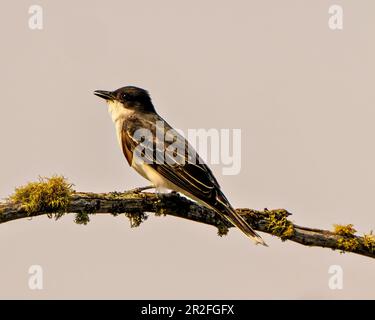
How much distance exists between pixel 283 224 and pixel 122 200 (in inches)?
94.6

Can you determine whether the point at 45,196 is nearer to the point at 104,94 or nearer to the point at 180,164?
the point at 180,164

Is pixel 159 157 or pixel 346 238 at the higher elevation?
pixel 159 157

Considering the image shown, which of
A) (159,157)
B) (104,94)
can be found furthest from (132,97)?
(159,157)

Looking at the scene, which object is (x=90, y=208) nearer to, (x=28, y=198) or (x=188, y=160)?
(x=28, y=198)

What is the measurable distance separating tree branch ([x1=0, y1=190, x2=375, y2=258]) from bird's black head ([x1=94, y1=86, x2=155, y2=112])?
3843 millimetres

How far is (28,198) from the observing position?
8.34 m

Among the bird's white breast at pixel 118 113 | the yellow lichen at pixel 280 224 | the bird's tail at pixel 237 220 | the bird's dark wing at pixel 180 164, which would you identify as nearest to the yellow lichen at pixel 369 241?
the yellow lichen at pixel 280 224

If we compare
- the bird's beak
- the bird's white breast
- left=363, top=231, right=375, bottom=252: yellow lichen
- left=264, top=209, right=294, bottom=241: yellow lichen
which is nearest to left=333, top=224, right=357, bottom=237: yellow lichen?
left=363, top=231, right=375, bottom=252: yellow lichen

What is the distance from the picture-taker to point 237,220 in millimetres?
10102

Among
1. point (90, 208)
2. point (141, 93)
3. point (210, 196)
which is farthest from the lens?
point (141, 93)

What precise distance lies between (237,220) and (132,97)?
198 inches

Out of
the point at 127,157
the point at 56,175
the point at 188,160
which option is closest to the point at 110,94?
the point at 127,157

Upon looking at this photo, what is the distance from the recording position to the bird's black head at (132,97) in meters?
14.2

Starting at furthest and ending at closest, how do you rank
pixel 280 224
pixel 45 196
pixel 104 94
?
pixel 104 94 < pixel 280 224 < pixel 45 196
